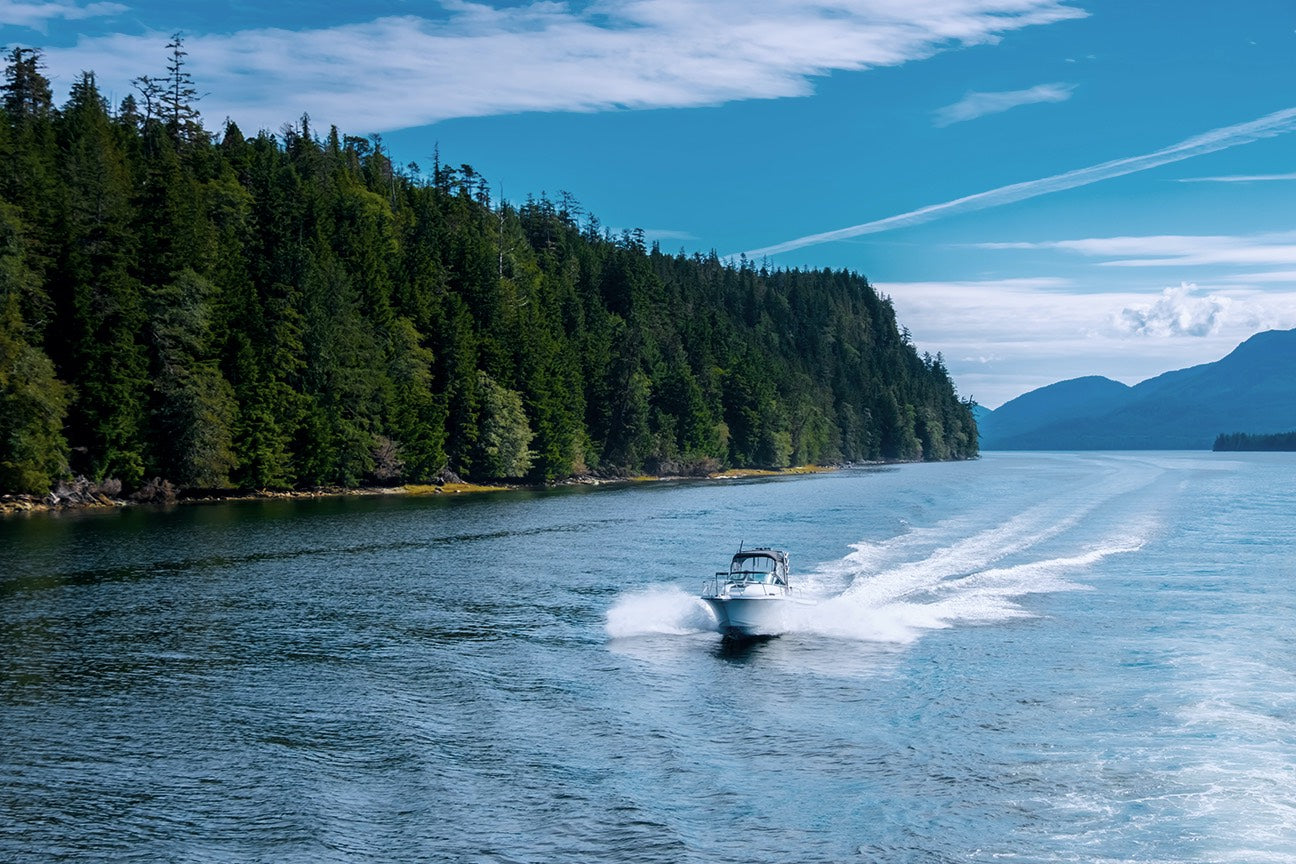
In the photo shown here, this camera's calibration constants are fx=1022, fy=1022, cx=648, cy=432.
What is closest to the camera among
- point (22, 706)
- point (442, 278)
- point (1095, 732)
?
point (1095, 732)

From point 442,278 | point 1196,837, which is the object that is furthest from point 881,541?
point 442,278

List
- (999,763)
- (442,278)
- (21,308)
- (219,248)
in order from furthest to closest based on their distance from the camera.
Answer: (442,278) → (219,248) → (21,308) → (999,763)

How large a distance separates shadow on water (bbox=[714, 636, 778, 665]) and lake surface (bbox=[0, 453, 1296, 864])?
36cm

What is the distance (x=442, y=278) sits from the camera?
5832 inches

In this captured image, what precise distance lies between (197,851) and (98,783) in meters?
5.44

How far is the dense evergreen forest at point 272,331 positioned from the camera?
9569 centimetres

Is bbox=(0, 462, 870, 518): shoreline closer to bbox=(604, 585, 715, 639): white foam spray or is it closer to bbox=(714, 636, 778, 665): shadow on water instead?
bbox=(604, 585, 715, 639): white foam spray

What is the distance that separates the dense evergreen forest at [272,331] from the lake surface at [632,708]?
34.8m

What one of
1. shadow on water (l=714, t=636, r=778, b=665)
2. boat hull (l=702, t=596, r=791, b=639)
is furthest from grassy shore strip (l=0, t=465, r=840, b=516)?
shadow on water (l=714, t=636, r=778, b=665)

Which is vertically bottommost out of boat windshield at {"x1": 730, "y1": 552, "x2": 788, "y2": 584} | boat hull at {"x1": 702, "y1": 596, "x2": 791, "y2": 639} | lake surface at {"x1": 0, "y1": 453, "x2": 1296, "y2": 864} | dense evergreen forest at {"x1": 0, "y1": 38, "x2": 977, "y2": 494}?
lake surface at {"x1": 0, "y1": 453, "x2": 1296, "y2": 864}

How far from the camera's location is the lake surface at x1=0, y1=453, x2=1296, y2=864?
22359mm

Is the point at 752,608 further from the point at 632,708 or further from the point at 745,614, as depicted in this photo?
the point at 632,708

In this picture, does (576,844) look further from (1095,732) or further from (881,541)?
(881,541)

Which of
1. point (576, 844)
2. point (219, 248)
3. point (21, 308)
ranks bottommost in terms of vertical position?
point (576, 844)
